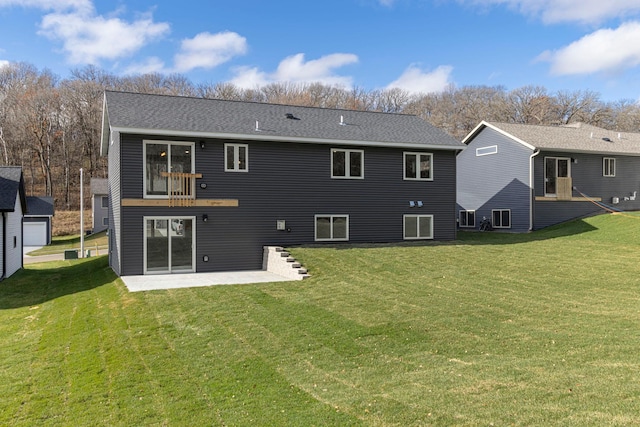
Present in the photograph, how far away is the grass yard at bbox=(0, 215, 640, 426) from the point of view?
187 inches

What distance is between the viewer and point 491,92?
5366 cm

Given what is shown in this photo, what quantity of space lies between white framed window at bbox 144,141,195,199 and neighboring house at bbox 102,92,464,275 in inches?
1.2

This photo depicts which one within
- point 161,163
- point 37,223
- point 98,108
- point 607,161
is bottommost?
point 37,223

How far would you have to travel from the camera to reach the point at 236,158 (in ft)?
48.7

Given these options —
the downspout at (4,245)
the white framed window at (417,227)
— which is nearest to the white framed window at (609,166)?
the white framed window at (417,227)

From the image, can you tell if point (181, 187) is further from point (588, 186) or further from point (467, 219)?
point (588, 186)

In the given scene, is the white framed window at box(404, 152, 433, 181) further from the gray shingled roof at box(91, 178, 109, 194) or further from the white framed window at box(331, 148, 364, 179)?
the gray shingled roof at box(91, 178, 109, 194)

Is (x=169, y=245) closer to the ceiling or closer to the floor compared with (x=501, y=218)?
closer to the floor

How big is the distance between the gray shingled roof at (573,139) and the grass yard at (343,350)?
1084cm

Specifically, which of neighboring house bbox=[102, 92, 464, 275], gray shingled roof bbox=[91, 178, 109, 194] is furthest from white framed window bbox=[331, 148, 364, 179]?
gray shingled roof bbox=[91, 178, 109, 194]

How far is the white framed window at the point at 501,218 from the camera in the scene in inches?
898

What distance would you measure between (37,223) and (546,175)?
1335 inches

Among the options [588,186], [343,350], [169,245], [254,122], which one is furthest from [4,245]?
[588,186]

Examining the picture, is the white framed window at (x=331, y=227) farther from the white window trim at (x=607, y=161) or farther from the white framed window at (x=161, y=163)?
the white window trim at (x=607, y=161)
